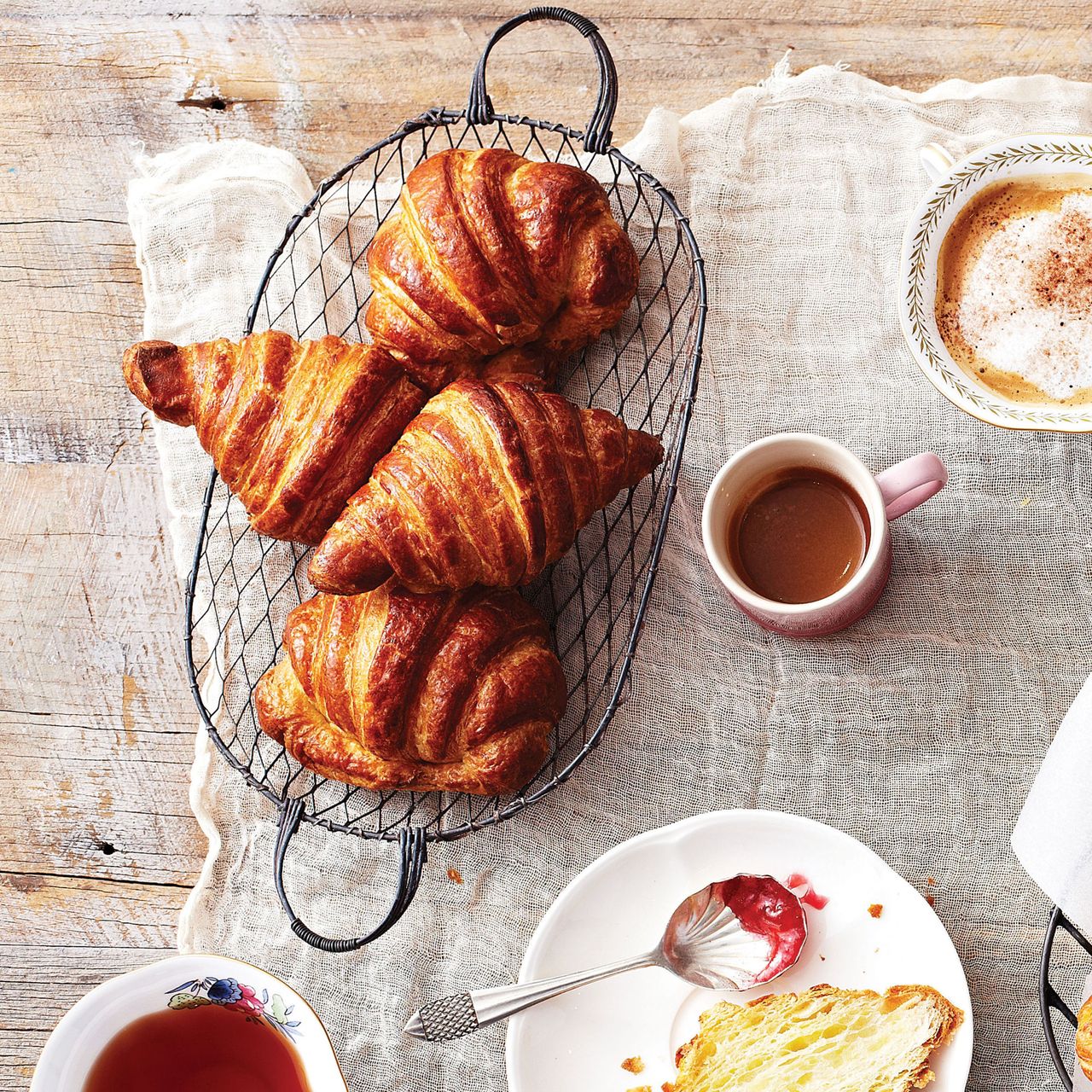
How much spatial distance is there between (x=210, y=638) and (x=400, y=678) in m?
0.49

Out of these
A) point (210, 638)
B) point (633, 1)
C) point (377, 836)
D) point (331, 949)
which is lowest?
point (331, 949)

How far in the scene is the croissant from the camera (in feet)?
5.01

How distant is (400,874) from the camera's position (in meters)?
1.71

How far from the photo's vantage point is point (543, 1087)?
1.69 meters

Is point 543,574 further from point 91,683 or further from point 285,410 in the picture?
point 91,683

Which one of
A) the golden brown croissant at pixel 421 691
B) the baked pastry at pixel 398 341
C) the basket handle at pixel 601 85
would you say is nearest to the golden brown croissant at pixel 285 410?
the baked pastry at pixel 398 341

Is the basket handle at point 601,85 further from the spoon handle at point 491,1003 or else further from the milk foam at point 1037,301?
the spoon handle at point 491,1003

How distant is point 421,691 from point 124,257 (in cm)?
101

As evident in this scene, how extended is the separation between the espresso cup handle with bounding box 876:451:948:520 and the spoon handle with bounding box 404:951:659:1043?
0.74 m

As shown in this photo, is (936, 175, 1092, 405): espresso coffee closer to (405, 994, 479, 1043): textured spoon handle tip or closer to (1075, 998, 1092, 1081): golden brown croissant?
(1075, 998, 1092, 1081): golden brown croissant

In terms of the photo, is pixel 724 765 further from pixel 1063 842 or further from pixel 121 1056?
pixel 121 1056

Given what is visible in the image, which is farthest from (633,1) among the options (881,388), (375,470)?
(375,470)

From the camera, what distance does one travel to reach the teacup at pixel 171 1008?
58.6 inches

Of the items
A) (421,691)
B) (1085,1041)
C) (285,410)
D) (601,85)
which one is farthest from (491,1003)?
(601,85)
